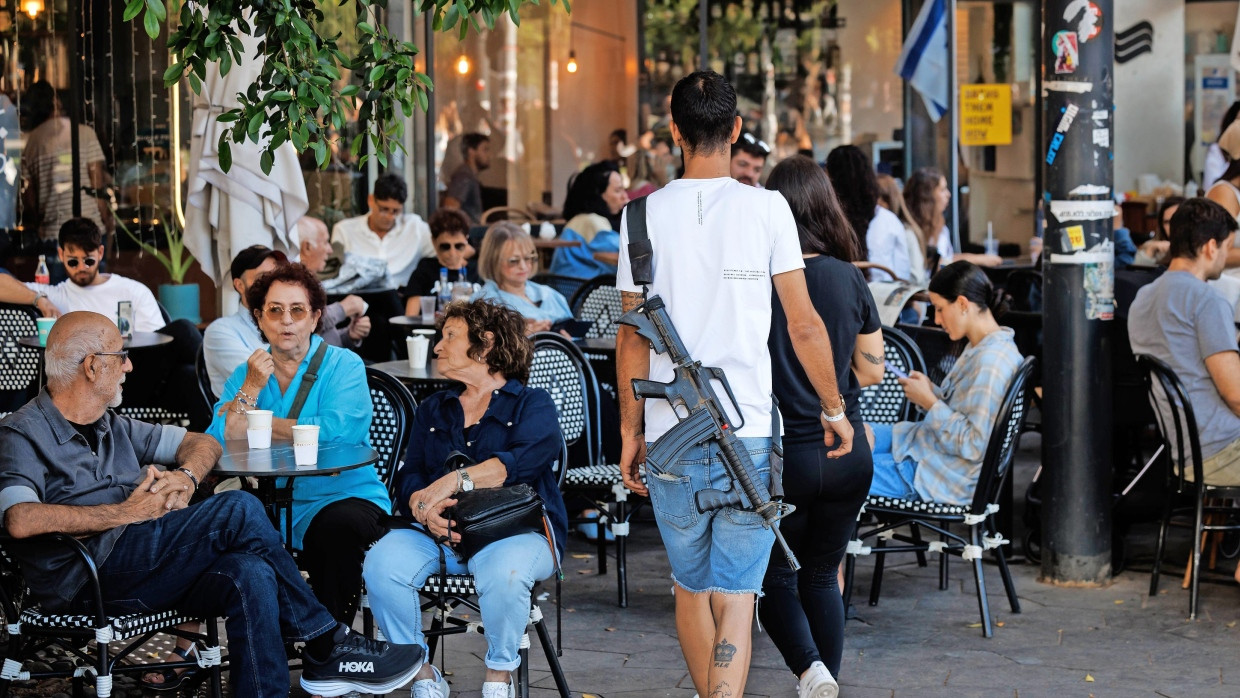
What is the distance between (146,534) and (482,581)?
0.92m

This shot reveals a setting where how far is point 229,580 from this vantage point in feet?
12.9

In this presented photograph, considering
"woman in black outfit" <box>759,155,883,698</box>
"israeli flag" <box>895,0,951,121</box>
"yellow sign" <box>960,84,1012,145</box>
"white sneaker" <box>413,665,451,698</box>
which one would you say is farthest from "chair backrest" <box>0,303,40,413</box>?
"yellow sign" <box>960,84,1012,145</box>

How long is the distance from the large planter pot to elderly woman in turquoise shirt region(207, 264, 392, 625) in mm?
4046

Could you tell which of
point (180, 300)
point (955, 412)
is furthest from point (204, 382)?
point (180, 300)

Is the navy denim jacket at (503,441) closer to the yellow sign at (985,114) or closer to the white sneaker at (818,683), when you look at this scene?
the white sneaker at (818,683)

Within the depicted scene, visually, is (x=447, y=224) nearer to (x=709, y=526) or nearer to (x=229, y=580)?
(x=229, y=580)

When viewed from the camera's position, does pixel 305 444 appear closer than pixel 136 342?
Yes

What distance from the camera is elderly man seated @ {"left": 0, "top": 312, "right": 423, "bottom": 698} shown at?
12.6 feet

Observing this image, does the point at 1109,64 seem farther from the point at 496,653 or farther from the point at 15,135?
the point at 15,135

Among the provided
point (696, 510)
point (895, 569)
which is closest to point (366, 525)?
point (696, 510)

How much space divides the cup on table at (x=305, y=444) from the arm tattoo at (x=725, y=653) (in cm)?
126

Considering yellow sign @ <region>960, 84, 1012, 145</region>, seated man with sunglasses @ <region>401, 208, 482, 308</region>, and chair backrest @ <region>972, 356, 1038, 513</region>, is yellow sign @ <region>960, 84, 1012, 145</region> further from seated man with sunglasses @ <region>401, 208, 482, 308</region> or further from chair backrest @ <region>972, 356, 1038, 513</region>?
chair backrest @ <region>972, 356, 1038, 513</region>

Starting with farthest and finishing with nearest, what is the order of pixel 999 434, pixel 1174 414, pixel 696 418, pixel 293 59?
pixel 1174 414
pixel 999 434
pixel 293 59
pixel 696 418

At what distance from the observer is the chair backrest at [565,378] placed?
5.60m
